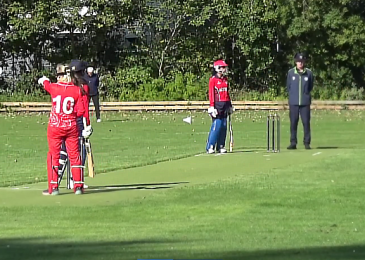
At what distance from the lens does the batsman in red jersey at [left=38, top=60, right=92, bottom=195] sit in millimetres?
12484

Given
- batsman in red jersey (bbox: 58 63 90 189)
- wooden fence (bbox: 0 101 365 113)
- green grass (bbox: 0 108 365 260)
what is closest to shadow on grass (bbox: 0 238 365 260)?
green grass (bbox: 0 108 365 260)

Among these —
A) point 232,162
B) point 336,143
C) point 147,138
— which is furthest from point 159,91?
point 232,162

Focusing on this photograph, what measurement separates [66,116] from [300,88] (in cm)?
848

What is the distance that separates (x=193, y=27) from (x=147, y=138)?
20028mm

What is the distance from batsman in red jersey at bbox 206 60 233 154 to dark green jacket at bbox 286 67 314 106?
161 cm

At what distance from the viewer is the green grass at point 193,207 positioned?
350 inches

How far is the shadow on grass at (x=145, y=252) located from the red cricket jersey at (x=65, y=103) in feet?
11.1

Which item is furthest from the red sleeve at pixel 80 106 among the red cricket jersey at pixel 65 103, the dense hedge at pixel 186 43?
the dense hedge at pixel 186 43

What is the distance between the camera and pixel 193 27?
146 ft

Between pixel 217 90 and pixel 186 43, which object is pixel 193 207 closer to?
pixel 217 90

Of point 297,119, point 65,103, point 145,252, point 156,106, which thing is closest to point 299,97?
point 297,119

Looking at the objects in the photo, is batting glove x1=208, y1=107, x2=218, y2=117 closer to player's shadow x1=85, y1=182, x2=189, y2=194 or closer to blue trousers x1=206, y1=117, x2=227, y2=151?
blue trousers x1=206, y1=117, x2=227, y2=151

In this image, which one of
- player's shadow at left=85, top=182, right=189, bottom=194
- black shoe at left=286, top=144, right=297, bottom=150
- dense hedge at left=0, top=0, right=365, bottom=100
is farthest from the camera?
dense hedge at left=0, top=0, right=365, bottom=100

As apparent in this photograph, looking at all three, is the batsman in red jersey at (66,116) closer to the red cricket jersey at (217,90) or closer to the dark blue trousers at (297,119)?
the red cricket jersey at (217,90)
